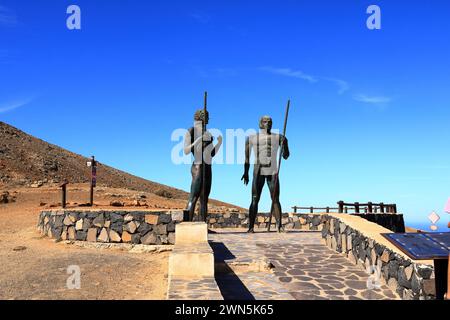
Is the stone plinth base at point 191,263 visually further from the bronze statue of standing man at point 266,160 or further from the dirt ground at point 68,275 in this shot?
the bronze statue of standing man at point 266,160

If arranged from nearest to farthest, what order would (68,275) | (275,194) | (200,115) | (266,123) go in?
(68,275)
(200,115)
(275,194)
(266,123)

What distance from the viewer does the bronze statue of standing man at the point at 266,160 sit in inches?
409

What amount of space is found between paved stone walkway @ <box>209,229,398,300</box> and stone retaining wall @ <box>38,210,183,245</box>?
102 centimetres

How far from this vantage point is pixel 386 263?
565 centimetres

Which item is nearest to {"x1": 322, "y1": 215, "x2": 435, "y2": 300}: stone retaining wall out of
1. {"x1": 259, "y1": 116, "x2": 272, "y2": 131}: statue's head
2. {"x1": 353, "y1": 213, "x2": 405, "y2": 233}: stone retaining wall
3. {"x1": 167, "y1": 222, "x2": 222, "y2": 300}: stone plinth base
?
{"x1": 167, "y1": 222, "x2": 222, "y2": 300}: stone plinth base

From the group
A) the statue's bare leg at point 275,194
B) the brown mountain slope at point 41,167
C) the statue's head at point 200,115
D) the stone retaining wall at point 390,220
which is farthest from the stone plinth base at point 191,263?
the brown mountain slope at point 41,167

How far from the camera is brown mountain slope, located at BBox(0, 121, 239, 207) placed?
98.2 feet

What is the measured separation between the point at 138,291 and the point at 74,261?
2.08 m

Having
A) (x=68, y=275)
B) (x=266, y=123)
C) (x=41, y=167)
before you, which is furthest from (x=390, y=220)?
(x=41, y=167)

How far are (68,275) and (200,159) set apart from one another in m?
3.87

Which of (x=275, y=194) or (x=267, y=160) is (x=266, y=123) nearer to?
(x=267, y=160)

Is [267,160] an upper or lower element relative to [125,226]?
upper
